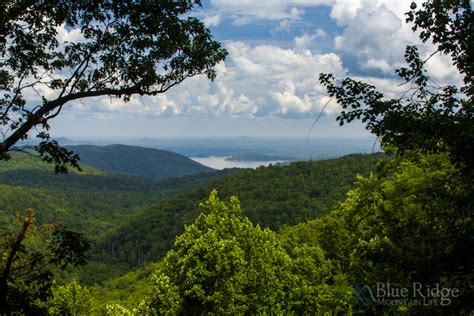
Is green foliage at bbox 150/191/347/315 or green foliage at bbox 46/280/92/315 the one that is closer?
green foliage at bbox 150/191/347/315

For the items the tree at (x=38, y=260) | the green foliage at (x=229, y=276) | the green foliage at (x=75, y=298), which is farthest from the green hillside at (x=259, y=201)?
the tree at (x=38, y=260)

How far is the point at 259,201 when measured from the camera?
154375mm

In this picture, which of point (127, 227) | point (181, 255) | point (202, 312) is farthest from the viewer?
point (127, 227)

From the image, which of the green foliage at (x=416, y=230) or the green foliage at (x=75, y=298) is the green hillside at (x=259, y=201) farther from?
the green foliage at (x=416, y=230)

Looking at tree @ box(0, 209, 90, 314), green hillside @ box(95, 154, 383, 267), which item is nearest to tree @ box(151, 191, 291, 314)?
tree @ box(0, 209, 90, 314)

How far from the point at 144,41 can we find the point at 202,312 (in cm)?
1384

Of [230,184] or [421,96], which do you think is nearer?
[421,96]

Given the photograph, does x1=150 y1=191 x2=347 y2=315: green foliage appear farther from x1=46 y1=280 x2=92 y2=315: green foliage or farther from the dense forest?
x1=46 y1=280 x2=92 y2=315: green foliage

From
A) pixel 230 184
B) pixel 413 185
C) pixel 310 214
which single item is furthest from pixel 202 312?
pixel 230 184

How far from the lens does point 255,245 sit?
20062 mm

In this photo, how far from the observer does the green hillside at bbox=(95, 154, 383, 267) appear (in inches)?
5221

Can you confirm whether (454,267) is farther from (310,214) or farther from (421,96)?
(310,214)

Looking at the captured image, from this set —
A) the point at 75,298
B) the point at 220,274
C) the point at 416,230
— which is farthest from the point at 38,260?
the point at 75,298

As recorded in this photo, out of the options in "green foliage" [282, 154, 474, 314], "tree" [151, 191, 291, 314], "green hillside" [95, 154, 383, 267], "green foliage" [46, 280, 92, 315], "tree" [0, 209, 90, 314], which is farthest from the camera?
"green hillside" [95, 154, 383, 267]
